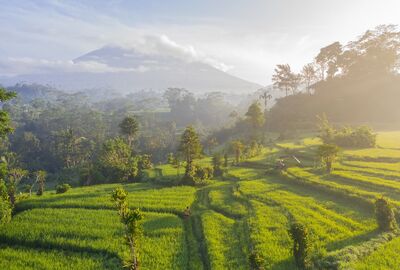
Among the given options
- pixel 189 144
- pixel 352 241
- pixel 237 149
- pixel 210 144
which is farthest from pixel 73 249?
pixel 210 144

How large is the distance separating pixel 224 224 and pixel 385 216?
12540 mm

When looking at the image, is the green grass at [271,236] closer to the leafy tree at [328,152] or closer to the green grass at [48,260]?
the green grass at [48,260]

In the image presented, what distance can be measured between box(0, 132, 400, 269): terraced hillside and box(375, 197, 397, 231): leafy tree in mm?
995

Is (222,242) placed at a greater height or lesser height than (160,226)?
lesser

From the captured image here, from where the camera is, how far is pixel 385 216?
26.5 meters

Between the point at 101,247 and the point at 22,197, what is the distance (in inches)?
835

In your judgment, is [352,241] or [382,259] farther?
[352,241]

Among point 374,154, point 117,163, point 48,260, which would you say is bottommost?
point 48,260

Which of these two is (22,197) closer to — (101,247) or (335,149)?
(101,247)

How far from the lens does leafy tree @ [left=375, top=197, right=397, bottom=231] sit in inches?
1041

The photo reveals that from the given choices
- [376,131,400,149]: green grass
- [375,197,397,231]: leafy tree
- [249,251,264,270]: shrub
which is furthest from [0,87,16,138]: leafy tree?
[376,131,400,149]: green grass

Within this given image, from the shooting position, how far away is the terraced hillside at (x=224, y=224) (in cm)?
2323

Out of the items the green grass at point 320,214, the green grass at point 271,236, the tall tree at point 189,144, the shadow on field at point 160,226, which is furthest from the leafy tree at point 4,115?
the green grass at point 320,214

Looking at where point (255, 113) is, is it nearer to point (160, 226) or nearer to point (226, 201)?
point (226, 201)
